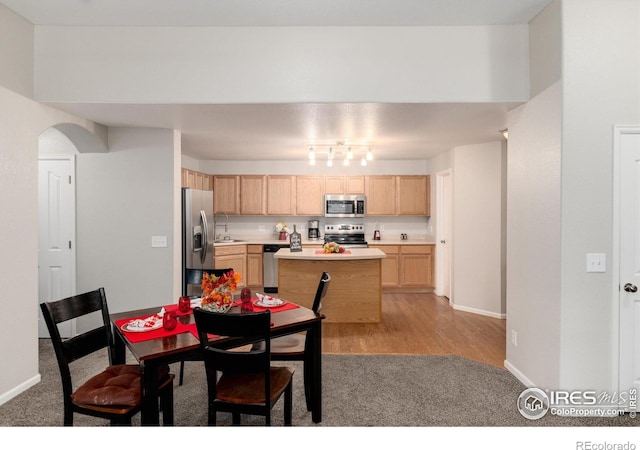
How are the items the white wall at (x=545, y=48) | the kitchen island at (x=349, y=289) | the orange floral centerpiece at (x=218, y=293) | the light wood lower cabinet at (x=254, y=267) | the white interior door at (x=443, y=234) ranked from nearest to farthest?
the orange floral centerpiece at (x=218, y=293) < the white wall at (x=545, y=48) < the kitchen island at (x=349, y=289) < the white interior door at (x=443, y=234) < the light wood lower cabinet at (x=254, y=267)

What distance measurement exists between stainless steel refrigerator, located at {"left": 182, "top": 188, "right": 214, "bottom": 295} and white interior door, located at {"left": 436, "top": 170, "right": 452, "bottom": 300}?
11.9 ft

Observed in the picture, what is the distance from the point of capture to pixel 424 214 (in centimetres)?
695

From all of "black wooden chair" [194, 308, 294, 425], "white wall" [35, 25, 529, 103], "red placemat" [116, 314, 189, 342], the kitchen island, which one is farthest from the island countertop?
"black wooden chair" [194, 308, 294, 425]

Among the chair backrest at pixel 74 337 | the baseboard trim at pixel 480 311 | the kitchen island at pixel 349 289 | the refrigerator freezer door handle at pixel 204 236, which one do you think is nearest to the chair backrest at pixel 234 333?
the chair backrest at pixel 74 337

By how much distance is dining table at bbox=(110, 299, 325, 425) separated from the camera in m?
1.90

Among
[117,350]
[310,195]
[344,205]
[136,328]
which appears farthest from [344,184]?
[136,328]

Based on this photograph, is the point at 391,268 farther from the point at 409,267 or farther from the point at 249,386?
the point at 249,386

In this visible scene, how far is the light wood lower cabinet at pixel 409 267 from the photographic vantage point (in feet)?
21.7

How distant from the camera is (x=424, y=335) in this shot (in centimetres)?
442

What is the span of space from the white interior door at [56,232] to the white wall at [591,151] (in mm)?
4648

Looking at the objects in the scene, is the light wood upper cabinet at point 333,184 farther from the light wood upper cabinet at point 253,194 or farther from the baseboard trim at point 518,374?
the baseboard trim at point 518,374

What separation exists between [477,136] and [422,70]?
1.91 metres

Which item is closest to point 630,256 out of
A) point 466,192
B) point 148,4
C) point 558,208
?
→ point 558,208

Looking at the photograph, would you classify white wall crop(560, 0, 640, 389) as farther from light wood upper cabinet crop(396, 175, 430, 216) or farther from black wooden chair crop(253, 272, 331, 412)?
light wood upper cabinet crop(396, 175, 430, 216)
